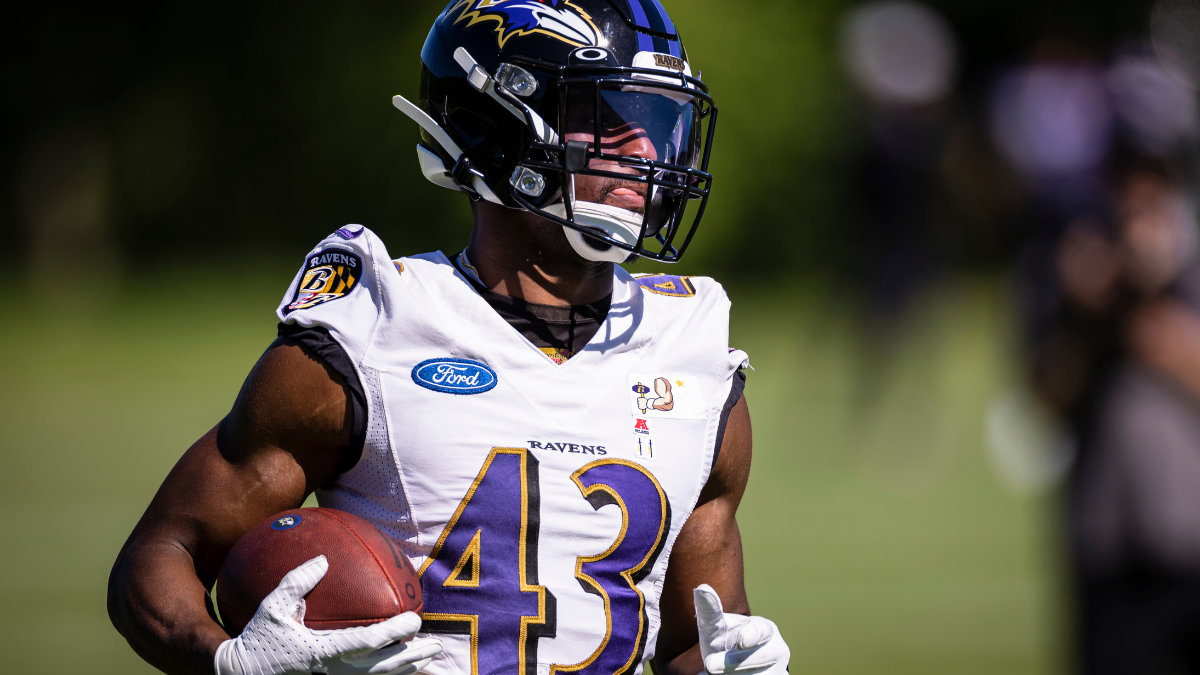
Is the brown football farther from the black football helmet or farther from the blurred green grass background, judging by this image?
the blurred green grass background

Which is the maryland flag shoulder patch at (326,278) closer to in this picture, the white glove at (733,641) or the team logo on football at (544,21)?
the team logo on football at (544,21)

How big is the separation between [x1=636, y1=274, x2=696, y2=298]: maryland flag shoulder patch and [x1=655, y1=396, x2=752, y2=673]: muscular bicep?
255 mm

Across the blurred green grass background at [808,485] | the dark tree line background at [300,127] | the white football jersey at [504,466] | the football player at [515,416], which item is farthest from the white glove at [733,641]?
the dark tree line background at [300,127]

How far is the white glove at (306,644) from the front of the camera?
190cm

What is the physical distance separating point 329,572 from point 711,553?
0.81m

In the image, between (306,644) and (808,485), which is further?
(808,485)

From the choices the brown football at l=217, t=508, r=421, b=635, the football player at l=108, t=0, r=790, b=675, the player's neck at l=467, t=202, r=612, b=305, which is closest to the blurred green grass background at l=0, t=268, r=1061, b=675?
the football player at l=108, t=0, r=790, b=675

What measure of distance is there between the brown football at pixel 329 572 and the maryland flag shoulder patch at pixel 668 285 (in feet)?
2.61

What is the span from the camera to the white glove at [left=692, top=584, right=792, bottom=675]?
2.18 meters

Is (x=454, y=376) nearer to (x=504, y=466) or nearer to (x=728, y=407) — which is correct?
(x=504, y=466)

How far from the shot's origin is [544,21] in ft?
7.84

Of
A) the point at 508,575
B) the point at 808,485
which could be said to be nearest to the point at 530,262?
the point at 508,575

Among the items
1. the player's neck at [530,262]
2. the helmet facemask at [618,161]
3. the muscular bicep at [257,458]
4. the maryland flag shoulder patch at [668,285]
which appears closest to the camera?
the muscular bicep at [257,458]

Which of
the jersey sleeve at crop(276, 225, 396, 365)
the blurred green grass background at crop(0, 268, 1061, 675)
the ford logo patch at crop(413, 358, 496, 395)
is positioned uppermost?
the jersey sleeve at crop(276, 225, 396, 365)
